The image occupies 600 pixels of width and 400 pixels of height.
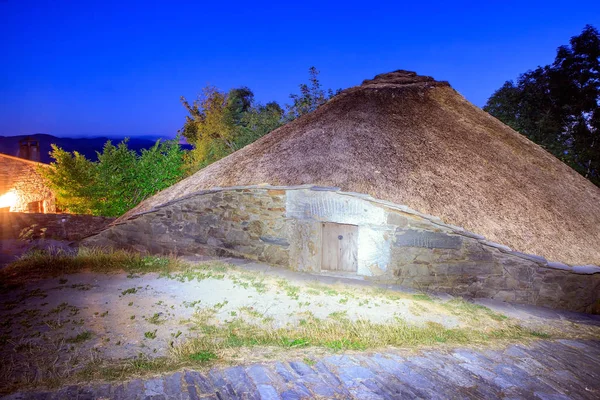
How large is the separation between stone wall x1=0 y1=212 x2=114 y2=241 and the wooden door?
23.6 ft

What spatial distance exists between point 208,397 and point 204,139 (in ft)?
57.7

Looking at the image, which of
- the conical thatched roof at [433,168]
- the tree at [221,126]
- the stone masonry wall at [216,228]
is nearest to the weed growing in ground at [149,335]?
the stone masonry wall at [216,228]

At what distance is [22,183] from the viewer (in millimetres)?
16797

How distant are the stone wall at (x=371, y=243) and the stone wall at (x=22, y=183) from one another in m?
12.3

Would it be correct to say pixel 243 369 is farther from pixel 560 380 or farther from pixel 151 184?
pixel 151 184

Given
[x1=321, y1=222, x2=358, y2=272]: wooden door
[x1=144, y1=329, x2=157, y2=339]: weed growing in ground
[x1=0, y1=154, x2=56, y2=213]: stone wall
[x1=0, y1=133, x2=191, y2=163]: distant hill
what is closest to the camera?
[x1=144, y1=329, x2=157, y2=339]: weed growing in ground

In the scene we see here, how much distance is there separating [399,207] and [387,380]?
12.0 feet

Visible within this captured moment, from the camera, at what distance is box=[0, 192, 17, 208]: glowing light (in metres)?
16.0

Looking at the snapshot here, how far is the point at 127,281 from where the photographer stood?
6457 millimetres

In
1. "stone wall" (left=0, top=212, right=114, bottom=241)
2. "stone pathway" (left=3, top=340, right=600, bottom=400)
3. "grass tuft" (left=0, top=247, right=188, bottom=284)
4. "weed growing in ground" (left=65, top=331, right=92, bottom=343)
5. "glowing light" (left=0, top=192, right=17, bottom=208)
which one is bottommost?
"stone pathway" (left=3, top=340, right=600, bottom=400)

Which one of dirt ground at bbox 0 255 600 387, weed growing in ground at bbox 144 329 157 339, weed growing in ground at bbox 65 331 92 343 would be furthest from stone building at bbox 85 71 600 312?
weed growing in ground at bbox 65 331 92 343

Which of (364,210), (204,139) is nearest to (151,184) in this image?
(204,139)

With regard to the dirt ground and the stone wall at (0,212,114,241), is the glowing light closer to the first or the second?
the stone wall at (0,212,114,241)

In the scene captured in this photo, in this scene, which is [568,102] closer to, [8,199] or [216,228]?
[216,228]
